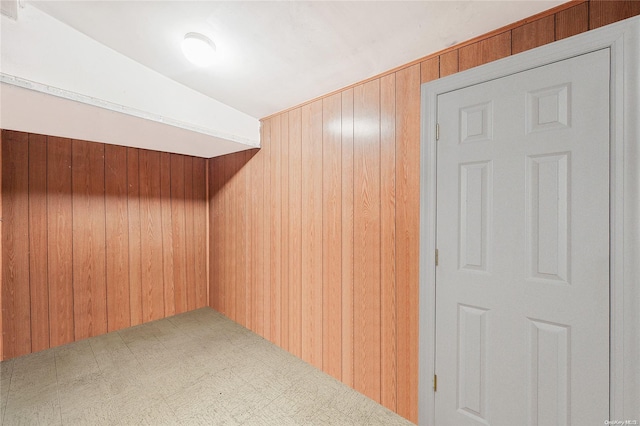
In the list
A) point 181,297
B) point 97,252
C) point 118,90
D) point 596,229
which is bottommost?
point 181,297

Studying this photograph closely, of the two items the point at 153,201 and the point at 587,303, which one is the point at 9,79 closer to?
the point at 153,201

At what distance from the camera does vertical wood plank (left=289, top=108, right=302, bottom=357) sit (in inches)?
95.2

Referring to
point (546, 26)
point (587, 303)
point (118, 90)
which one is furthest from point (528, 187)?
point (118, 90)

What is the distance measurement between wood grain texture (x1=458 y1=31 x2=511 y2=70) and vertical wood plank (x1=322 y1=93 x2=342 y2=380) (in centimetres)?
87

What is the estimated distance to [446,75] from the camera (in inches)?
61.7

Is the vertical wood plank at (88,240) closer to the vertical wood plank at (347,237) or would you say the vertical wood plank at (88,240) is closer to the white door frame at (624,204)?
the vertical wood plank at (347,237)

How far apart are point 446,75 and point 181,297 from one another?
370cm

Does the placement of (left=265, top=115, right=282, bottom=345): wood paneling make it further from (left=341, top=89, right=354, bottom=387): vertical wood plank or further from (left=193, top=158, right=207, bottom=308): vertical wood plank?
(left=193, top=158, right=207, bottom=308): vertical wood plank

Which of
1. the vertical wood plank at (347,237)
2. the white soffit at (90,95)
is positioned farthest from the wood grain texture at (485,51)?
the white soffit at (90,95)

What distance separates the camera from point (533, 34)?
1310 millimetres

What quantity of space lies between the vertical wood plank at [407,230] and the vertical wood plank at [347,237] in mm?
376

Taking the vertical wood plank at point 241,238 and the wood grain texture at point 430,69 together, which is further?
the vertical wood plank at point 241,238

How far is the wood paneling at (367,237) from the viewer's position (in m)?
1.88

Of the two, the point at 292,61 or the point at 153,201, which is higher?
the point at 292,61
